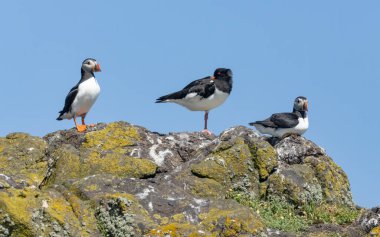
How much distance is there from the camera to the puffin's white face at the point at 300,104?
22.6 m

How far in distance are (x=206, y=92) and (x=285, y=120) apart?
2.98 meters

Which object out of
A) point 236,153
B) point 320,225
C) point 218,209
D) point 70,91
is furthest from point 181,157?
point 70,91

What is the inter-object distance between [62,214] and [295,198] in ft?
20.0

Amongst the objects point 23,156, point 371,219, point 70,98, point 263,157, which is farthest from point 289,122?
point 371,219

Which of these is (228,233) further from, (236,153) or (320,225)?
(236,153)

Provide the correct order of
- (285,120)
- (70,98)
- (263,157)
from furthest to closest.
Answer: (70,98) < (285,120) < (263,157)

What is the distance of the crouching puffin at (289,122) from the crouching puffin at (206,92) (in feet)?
5.21

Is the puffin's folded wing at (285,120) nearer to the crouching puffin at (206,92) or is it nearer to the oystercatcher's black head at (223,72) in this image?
the crouching puffin at (206,92)

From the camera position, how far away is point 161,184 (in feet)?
41.1

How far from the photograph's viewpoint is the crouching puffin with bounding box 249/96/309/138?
2131cm

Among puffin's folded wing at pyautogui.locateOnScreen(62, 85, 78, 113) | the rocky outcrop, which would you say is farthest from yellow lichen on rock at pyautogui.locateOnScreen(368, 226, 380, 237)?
puffin's folded wing at pyautogui.locateOnScreen(62, 85, 78, 113)

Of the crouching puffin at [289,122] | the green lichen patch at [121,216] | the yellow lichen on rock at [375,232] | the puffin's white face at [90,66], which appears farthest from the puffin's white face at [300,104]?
the green lichen patch at [121,216]

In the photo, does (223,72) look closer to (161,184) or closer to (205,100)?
(205,100)

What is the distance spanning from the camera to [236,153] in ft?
51.2
